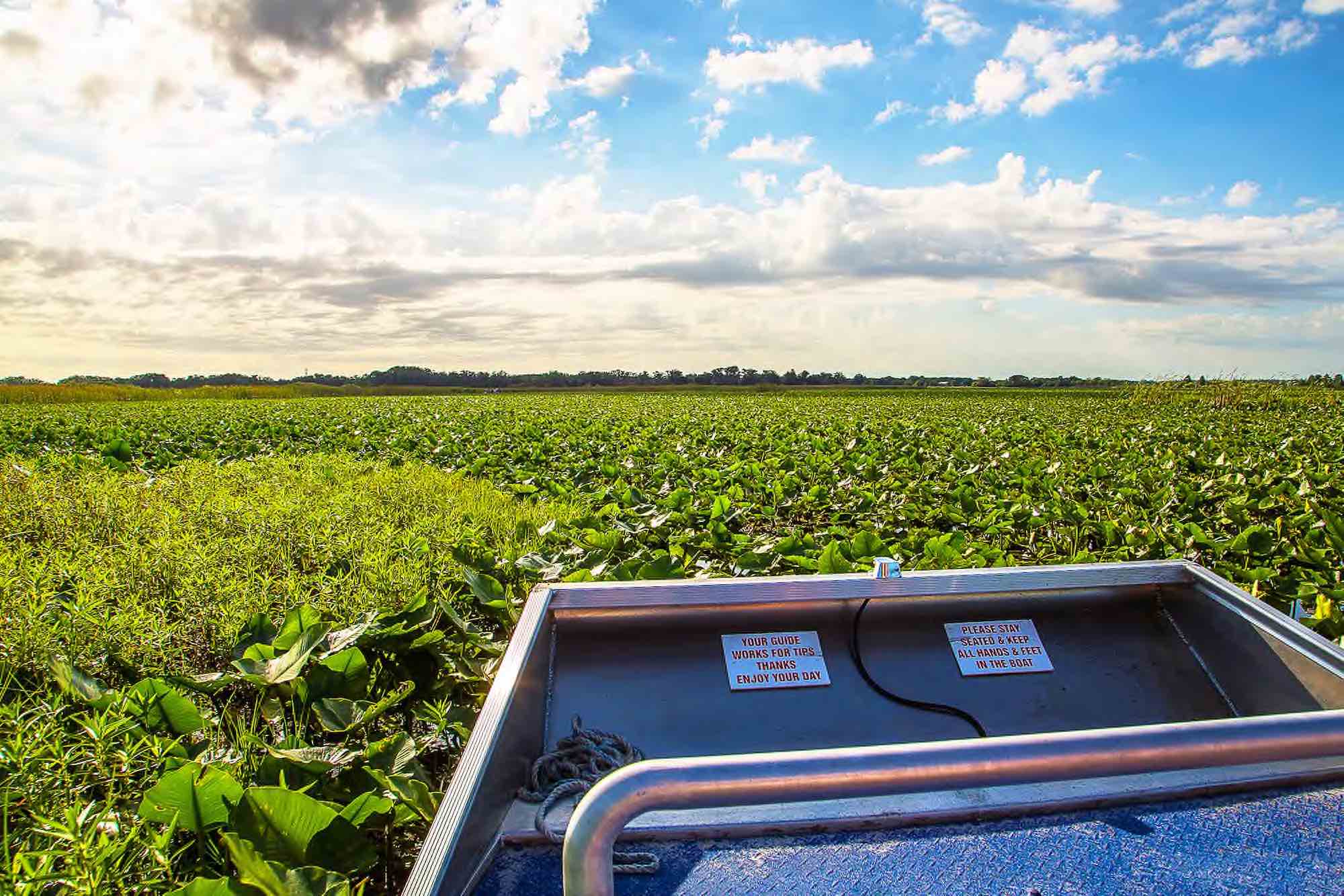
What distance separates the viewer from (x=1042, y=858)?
5.00ft

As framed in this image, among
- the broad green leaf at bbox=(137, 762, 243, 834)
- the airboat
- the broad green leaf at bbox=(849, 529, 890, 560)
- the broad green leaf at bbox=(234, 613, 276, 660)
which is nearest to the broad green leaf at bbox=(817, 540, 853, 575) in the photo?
the broad green leaf at bbox=(849, 529, 890, 560)


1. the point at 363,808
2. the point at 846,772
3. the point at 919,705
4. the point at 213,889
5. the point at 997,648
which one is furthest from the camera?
the point at 997,648

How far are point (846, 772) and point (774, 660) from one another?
1642 mm

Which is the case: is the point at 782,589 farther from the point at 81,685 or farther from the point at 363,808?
the point at 81,685

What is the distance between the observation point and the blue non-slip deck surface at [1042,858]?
1.45 metres

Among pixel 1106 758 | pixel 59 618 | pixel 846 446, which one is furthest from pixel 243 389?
pixel 1106 758

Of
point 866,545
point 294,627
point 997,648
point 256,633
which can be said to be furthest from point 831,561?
point 256,633

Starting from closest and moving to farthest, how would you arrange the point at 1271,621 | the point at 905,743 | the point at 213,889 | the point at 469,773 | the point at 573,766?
the point at 213,889
the point at 469,773
the point at 573,766
the point at 905,743
the point at 1271,621

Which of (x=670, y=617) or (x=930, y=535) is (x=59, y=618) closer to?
(x=670, y=617)

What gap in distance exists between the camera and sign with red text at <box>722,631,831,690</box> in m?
2.48

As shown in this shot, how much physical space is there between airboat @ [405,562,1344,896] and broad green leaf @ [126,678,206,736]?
0.94 m

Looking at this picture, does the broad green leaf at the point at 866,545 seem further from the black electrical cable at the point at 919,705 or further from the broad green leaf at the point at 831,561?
the black electrical cable at the point at 919,705

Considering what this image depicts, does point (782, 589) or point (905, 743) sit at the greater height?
point (782, 589)

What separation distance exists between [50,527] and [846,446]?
782 cm
